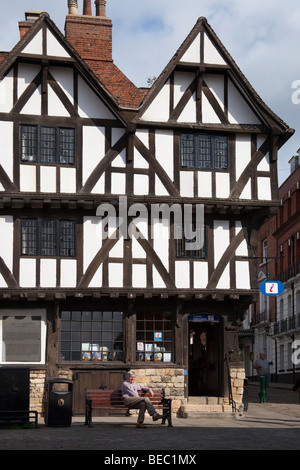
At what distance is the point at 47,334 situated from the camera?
25000 millimetres

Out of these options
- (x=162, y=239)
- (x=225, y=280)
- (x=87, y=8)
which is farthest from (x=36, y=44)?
(x=225, y=280)

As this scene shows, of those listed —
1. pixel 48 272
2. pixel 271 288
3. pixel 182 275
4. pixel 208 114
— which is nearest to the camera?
pixel 48 272

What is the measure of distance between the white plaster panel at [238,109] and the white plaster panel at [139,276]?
551cm

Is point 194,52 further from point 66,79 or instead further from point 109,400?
point 109,400

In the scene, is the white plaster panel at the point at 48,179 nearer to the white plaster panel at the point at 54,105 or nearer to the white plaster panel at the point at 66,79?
the white plaster panel at the point at 54,105

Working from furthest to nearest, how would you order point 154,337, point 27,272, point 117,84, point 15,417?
point 117,84
point 154,337
point 27,272
point 15,417

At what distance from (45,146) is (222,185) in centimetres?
549

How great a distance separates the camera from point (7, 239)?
24797mm

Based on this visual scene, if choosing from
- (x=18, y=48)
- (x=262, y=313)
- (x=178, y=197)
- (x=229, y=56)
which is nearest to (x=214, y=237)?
(x=178, y=197)

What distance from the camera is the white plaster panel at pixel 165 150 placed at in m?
25.8

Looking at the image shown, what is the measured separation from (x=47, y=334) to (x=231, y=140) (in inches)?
322

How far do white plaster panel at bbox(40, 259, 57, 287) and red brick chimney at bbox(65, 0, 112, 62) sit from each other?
25.5 ft

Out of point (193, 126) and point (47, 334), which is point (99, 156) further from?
point (47, 334)

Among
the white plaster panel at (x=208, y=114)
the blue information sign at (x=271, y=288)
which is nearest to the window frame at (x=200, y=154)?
the white plaster panel at (x=208, y=114)
